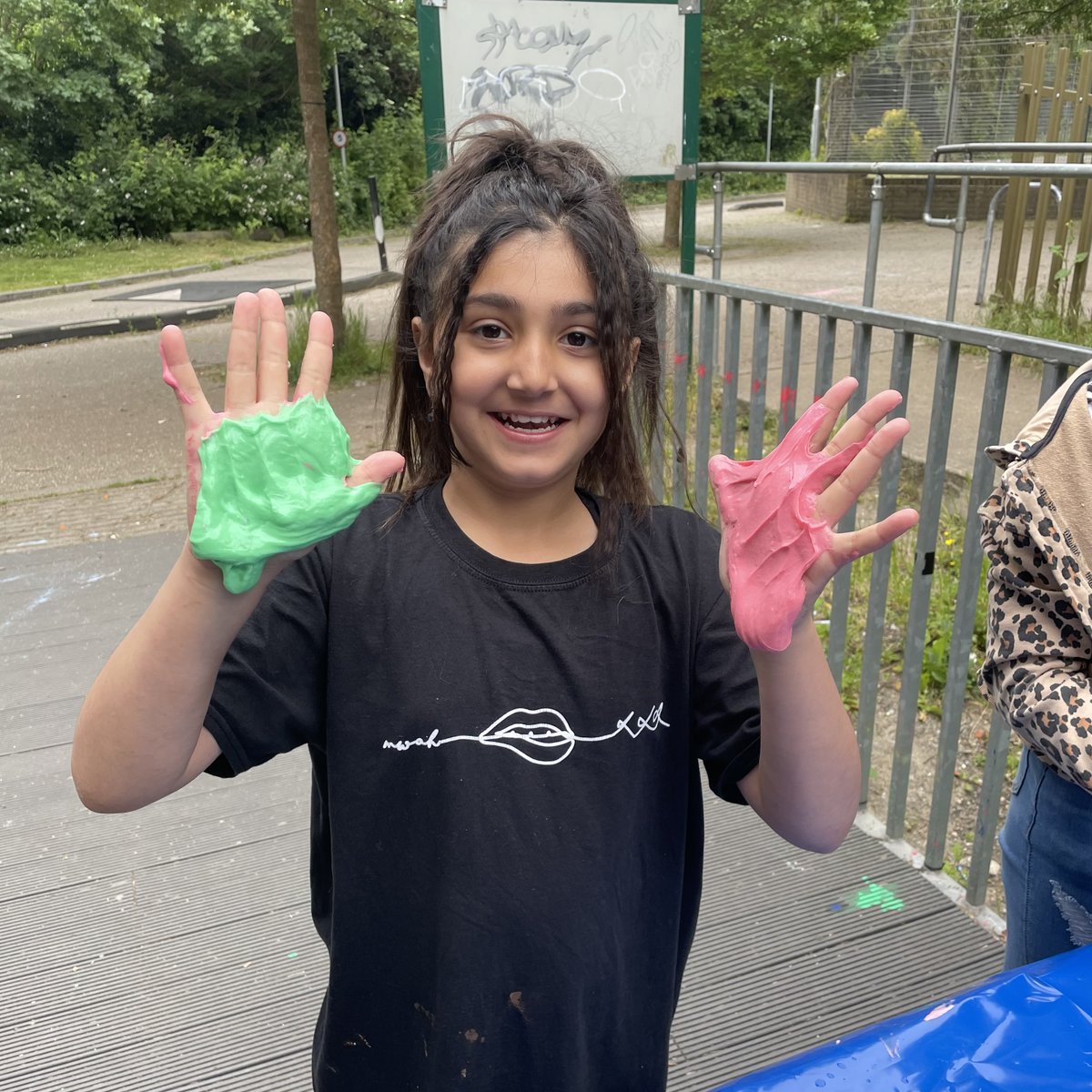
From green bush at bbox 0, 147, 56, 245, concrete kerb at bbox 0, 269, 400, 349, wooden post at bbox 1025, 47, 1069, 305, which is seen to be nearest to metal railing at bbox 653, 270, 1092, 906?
wooden post at bbox 1025, 47, 1069, 305

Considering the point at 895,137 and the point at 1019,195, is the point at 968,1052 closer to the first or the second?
the point at 1019,195

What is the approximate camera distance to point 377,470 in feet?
3.40

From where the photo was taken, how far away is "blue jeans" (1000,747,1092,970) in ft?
4.65

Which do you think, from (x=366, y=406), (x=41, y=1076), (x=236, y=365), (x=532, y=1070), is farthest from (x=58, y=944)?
(x=366, y=406)

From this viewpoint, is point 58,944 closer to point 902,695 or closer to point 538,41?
point 902,695

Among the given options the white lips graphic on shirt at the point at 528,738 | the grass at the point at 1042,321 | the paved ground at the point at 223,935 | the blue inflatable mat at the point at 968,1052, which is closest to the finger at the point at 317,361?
the white lips graphic on shirt at the point at 528,738

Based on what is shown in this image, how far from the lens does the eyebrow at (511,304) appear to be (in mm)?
1148

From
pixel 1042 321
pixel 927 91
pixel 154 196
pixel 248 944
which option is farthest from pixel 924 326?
pixel 154 196

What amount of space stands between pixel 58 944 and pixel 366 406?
494cm

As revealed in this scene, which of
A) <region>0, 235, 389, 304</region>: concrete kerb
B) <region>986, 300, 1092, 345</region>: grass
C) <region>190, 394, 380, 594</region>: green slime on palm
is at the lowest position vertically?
<region>0, 235, 389, 304</region>: concrete kerb

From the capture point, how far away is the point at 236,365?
1.00 metres

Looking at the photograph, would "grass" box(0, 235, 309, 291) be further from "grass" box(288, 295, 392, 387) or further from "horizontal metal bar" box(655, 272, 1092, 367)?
"horizontal metal bar" box(655, 272, 1092, 367)

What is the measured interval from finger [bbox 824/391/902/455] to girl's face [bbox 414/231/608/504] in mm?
276

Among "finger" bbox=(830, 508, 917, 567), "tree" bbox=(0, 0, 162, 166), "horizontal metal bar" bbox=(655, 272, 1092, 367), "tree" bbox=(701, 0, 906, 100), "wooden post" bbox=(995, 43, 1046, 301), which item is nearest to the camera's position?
"finger" bbox=(830, 508, 917, 567)
